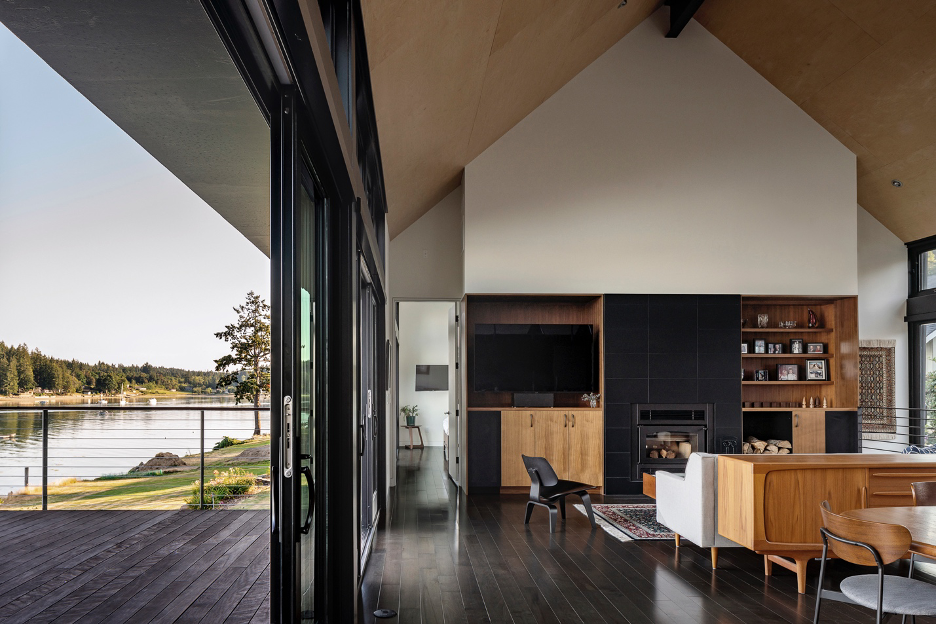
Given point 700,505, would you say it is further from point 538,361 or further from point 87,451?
point 87,451

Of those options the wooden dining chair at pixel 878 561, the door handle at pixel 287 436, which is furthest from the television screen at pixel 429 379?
the door handle at pixel 287 436

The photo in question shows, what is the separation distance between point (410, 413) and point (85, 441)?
36.0 ft

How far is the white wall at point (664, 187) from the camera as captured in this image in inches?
305

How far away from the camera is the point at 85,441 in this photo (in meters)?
1.28

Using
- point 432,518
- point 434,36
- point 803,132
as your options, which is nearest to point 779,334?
point 803,132

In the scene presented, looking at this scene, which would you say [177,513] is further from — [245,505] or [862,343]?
[862,343]

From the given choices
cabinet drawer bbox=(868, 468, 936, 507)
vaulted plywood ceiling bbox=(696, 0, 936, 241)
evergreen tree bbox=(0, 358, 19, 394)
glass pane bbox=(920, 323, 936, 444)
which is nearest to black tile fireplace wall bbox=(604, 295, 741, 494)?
vaulted plywood ceiling bbox=(696, 0, 936, 241)

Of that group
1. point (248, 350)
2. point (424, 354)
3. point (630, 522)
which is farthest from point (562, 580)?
point (424, 354)

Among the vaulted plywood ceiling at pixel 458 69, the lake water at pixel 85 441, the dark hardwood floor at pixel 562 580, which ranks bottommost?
the dark hardwood floor at pixel 562 580

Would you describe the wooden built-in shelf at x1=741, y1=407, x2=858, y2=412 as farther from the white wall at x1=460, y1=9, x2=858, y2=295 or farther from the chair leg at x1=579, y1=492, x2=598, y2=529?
the chair leg at x1=579, y1=492, x2=598, y2=529

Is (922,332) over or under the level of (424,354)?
over

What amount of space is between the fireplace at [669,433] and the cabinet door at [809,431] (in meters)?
1.12

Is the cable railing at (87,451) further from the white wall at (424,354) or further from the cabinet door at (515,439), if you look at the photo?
the white wall at (424,354)

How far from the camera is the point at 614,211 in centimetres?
782
